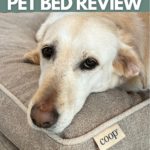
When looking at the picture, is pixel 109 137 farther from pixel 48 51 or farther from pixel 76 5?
pixel 76 5

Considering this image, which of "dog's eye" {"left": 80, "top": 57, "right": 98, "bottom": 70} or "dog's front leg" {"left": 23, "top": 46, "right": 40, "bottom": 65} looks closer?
"dog's eye" {"left": 80, "top": 57, "right": 98, "bottom": 70}

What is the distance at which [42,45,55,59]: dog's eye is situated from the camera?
1447mm

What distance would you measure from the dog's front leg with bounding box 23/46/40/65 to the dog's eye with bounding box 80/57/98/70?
0.96ft

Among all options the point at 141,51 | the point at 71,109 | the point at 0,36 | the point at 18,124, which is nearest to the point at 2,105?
the point at 18,124

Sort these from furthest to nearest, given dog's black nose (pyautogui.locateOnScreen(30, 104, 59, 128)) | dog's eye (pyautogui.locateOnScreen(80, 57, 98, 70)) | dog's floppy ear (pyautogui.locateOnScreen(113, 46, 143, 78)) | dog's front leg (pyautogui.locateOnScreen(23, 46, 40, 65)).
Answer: dog's front leg (pyautogui.locateOnScreen(23, 46, 40, 65))
dog's floppy ear (pyautogui.locateOnScreen(113, 46, 143, 78))
dog's eye (pyautogui.locateOnScreen(80, 57, 98, 70))
dog's black nose (pyautogui.locateOnScreen(30, 104, 59, 128))

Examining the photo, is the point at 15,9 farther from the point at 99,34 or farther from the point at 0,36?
the point at 99,34

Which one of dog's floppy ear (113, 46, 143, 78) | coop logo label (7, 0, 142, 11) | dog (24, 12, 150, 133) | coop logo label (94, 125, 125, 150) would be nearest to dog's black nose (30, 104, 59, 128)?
dog (24, 12, 150, 133)

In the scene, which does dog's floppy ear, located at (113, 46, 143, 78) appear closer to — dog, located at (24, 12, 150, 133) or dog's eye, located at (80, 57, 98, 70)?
dog, located at (24, 12, 150, 133)

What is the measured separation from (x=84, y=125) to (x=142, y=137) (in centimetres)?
25

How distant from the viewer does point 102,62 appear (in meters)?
1.47

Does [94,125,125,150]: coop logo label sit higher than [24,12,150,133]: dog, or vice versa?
[24,12,150,133]: dog

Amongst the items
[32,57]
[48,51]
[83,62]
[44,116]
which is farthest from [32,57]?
[44,116]

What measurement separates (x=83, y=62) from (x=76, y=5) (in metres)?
0.44

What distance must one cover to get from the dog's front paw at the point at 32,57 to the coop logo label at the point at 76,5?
0.26 m
